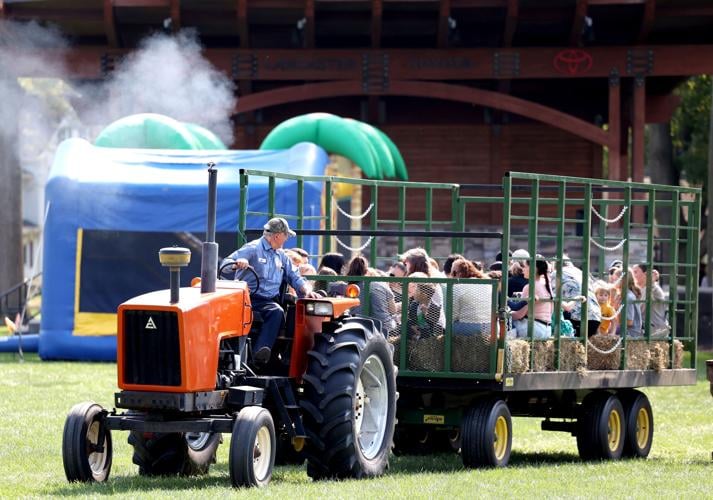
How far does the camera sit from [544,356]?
11688mm

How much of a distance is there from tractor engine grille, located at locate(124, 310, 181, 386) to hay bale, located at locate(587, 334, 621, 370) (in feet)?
13.9

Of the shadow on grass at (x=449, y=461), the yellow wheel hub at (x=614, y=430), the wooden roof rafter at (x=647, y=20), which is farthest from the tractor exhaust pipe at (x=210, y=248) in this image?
the wooden roof rafter at (x=647, y=20)

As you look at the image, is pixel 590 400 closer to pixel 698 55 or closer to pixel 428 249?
pixel 428 249

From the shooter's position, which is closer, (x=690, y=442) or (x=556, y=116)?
(x=690, y=442)

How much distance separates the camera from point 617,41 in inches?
1126

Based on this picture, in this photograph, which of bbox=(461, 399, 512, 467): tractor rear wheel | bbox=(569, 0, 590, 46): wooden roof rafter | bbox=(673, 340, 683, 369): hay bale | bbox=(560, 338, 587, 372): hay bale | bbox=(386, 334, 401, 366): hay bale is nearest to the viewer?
bbox=(461, 399, 512, 467): tractor rear wheel

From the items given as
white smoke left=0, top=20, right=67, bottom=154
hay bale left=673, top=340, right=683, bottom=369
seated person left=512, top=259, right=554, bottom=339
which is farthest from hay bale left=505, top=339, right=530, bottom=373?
white smoke left=0, top=20, right=67, bottom=154

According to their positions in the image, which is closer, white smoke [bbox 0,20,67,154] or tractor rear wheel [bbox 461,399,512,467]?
tractor rear wheel [bbox 461,399,512,467]

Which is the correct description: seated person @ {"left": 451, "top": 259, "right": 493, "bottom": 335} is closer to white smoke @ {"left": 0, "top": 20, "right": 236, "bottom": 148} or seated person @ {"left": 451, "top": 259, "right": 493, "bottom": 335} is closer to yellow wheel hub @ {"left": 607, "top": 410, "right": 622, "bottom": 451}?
yellow wheel hub @ {"left": 607, "top": 410, "right": 622, "bottom": 451}

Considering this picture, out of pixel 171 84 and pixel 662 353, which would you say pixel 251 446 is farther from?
pixel 171 84

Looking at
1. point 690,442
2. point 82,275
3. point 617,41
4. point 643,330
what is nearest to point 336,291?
point 643,330

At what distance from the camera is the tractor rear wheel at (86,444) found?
9.37m

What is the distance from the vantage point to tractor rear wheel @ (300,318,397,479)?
988 centimetres

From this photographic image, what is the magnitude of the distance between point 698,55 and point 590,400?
624 inches
